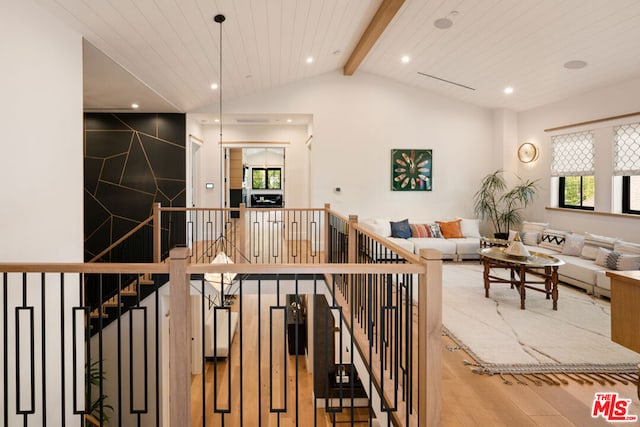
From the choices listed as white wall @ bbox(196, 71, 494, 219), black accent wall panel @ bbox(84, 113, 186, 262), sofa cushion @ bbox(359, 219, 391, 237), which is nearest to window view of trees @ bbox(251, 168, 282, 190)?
white wall @ bbox(196, 71, 494, 219)

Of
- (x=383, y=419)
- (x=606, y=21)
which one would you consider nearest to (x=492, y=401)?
(x=383, y=419)

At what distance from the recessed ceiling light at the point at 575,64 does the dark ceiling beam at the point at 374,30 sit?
2823 mm

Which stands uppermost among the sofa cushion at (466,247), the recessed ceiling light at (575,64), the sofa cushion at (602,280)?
the recessed ceiling light at (575,64)

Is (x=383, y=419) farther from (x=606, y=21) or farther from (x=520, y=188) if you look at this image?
(x=520, y=188)

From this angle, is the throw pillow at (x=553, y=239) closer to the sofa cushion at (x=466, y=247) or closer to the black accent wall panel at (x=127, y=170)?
the sofa cushion at (x=466, y=247)

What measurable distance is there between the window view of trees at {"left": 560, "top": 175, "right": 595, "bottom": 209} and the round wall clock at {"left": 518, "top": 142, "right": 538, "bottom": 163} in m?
0.75

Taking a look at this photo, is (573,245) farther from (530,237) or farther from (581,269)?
(530,237)

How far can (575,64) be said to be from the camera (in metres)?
5.51

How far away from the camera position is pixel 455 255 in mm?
7309

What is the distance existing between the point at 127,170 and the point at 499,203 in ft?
24.5

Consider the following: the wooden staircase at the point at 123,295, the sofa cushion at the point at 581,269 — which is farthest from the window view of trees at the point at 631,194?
the wooden staircase at the point at 123,295

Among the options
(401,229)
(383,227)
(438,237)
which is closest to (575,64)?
(438,237)

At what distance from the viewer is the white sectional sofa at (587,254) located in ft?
16.1

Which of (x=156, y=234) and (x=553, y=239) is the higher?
(x=156, y=234)
